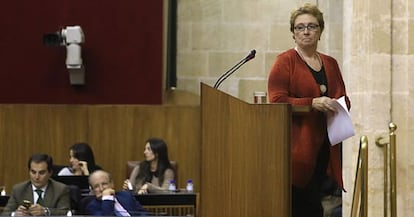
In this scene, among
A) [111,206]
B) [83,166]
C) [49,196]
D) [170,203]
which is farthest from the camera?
[83,166]

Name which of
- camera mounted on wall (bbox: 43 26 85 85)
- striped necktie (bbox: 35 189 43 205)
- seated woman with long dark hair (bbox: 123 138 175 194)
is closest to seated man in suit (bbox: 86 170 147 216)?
striped necktie (bbox: 35 189 43 205)

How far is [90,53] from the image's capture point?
11.3 meters

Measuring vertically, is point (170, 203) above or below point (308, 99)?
below

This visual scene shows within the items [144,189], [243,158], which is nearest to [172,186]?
[144,189]

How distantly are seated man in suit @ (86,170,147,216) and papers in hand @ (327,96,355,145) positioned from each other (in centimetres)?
225

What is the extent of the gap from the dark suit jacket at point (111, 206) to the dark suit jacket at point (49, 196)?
231 mm

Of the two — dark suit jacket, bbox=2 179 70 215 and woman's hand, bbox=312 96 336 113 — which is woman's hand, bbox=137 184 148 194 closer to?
dark suit jacket, bbox=2 179 70 215

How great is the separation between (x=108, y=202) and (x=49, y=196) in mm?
847

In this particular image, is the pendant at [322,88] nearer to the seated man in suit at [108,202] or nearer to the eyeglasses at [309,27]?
the eyeglasses at [309,27]

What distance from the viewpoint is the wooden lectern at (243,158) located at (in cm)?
439

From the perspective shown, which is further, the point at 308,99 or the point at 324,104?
the point at 308,99

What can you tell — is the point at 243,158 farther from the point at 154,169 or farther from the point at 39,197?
the point at 154,169

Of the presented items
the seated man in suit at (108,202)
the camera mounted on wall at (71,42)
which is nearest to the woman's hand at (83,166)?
the camera mounted on wall at (71,42)

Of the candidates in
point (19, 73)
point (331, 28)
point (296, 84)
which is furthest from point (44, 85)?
point (296, 84)
